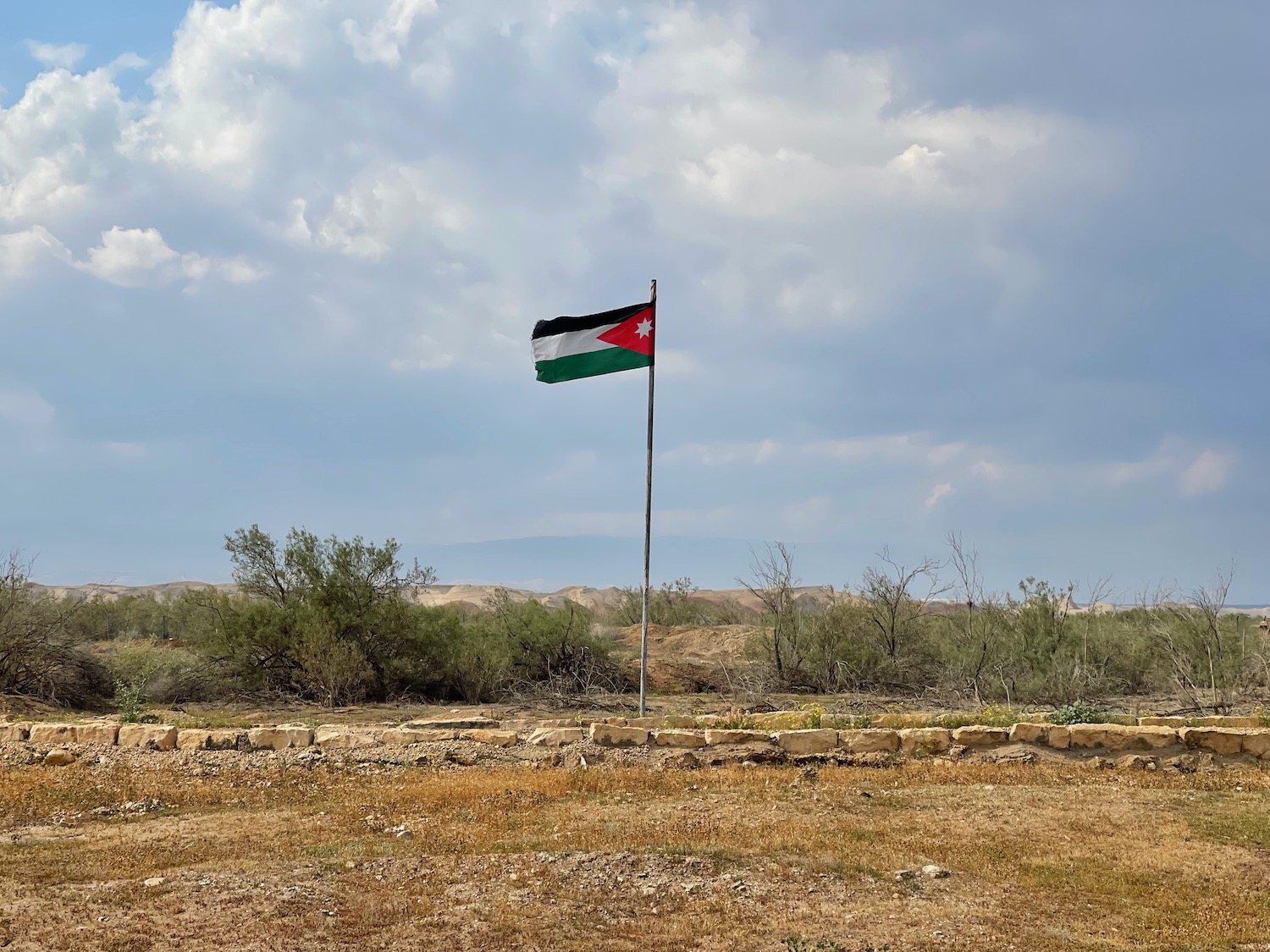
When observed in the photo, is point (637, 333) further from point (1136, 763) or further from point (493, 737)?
point (1136, 763)

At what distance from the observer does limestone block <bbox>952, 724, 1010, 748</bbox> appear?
34.3 feet

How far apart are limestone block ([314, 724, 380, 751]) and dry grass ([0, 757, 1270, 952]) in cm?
100

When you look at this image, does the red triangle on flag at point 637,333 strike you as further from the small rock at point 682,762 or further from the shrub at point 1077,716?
the shrub at point 1077,716

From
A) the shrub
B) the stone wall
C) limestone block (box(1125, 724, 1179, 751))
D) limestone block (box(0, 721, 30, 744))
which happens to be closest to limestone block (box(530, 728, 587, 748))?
the stone wall

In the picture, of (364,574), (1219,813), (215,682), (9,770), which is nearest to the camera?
(1219,813)

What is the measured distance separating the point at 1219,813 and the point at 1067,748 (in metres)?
2.39

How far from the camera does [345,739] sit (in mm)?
11141

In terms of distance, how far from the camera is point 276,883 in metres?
6.04

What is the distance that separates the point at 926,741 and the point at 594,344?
7.12 meters

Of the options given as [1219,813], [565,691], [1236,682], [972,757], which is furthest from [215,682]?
[1236,682]

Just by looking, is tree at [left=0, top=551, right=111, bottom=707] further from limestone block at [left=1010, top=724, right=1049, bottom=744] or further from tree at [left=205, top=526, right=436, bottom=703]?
limestone block at [left=1010, top=724, right=1049, bottom=744]

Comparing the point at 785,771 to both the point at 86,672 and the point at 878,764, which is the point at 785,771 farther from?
the point at 86,672

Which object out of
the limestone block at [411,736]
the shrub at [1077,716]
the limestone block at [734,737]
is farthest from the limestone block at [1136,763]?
the limestone block at [411,736]

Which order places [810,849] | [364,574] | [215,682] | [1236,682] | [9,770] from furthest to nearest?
[364,574], [215,682], [1236,682], [9,770], [810,849]
